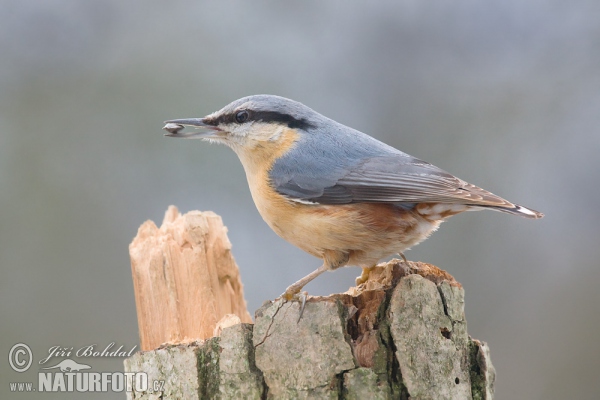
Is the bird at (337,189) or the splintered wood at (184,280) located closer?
the bird at (337,189)

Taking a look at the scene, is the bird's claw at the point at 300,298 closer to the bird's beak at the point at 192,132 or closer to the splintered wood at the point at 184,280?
the splintered wood at the point at 184,280

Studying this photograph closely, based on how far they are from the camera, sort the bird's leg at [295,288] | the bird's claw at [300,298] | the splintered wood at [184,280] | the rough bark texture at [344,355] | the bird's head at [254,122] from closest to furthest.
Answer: the rough bark texture at [344,355] < the bird's claw at [300,298] < the bird's leg at [295,288] < the splintered wood at [184,280] < the bird's head at [254,122]

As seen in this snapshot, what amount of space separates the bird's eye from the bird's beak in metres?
0.13

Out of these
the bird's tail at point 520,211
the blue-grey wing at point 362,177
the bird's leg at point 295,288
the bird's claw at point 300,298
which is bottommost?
the bird's claw at point 300,298

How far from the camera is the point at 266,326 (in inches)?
106

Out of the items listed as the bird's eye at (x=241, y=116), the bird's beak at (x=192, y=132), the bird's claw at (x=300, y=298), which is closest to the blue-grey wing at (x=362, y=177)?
the bird's eye at (x=241, y=116)

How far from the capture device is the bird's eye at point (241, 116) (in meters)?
3.81

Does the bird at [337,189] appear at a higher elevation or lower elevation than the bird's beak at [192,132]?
lower

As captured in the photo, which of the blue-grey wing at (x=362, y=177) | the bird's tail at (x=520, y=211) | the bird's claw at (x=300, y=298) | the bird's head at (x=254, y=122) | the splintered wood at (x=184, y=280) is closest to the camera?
the bird's claw at (x=300, y=298)

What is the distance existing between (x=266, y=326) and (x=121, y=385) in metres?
0.78

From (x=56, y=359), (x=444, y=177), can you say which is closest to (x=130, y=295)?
(x=56, y=359)

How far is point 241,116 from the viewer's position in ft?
12.5

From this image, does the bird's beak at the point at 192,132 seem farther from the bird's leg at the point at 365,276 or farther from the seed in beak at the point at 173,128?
the bird's leg at the point at 365,276

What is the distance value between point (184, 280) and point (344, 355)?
4.17 ft
